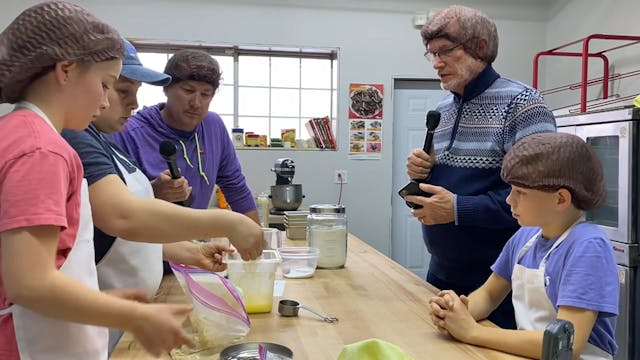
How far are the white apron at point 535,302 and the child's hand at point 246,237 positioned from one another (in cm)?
61

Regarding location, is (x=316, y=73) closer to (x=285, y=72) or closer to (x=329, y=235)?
(x=285, y=72)

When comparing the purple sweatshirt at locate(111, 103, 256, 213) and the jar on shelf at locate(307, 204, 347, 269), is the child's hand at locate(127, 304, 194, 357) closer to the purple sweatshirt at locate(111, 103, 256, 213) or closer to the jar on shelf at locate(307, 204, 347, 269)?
the jar on shelf at locate(307, 204, 347, 269)

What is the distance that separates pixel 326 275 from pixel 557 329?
3.90 feet

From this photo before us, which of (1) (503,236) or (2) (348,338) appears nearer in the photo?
(2) (348,338)

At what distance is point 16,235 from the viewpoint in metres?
0.71

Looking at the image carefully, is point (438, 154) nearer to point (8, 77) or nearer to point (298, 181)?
→ point (8, 77)

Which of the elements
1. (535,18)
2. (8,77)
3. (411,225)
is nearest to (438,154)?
(8,77)

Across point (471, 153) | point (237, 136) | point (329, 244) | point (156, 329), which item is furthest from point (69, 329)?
point (237, 136)

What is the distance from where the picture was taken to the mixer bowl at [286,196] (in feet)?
9.85

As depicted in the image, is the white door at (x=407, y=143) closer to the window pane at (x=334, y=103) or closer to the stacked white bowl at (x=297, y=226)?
the window pane at (x=334, y=103)

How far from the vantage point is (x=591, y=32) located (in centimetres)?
389

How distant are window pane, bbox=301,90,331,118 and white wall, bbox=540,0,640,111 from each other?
1.84m

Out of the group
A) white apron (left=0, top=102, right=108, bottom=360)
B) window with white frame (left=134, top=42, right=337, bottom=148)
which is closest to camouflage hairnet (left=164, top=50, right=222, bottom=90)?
white apron (left=0, top=102, right=108, bottom=360)

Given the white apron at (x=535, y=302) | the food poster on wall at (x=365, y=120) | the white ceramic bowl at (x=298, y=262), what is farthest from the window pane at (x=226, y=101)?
the white apron at (x=535, y=302)
